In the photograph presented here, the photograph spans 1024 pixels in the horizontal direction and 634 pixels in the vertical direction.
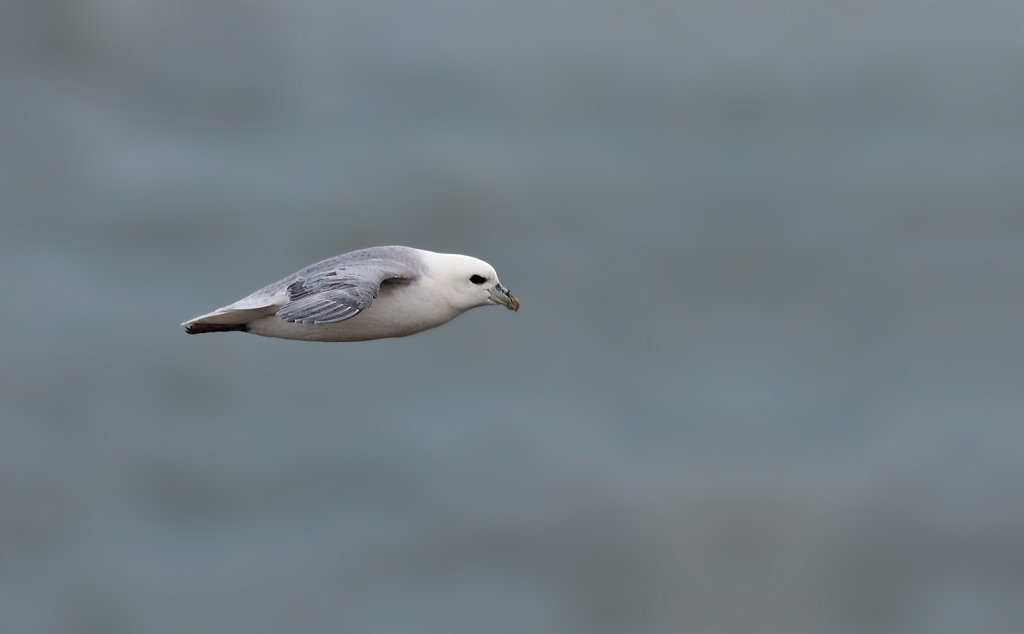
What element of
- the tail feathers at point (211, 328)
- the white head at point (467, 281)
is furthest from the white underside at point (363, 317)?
the white head at point (467, 281)

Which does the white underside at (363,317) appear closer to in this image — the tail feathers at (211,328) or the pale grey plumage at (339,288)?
the tail feathers at (211,328)

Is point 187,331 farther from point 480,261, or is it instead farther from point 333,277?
point 480,261

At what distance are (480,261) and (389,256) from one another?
1.30 metres

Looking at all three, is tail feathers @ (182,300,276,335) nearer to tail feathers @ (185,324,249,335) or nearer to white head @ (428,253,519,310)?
tail feathers @ (185,324,249,335)

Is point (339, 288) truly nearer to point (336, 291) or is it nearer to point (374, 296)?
point (336, 291)

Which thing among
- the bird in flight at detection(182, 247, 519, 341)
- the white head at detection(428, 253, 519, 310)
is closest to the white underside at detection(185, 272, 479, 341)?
the bird in flight at detection(182, 247, 519, 341)

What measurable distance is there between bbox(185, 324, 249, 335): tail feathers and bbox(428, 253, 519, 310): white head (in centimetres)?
278

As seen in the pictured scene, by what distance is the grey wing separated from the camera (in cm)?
2175

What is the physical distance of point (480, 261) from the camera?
78.8 feet

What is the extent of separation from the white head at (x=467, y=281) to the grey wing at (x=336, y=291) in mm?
692

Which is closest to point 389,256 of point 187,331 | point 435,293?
point 435,293

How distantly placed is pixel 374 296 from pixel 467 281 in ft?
6.91

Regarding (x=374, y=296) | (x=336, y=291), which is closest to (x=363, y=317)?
(x=374, y=296)

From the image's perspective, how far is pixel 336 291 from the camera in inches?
867
